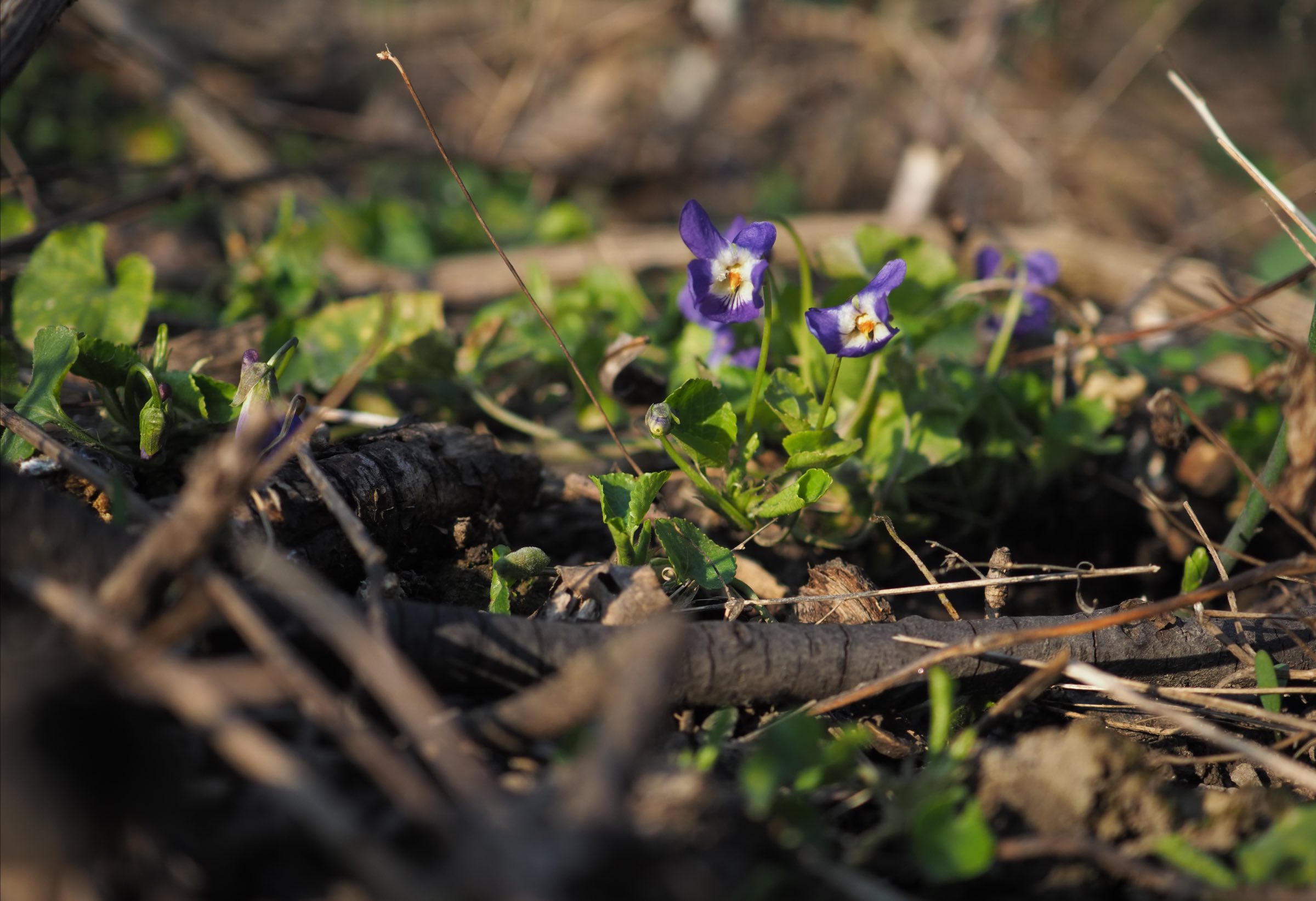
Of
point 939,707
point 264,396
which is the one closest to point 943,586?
point 939,707

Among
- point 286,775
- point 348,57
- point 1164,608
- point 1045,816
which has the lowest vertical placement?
point 1045,816

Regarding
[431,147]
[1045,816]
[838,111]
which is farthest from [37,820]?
[838,111]

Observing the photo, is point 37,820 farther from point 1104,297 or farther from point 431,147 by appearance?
point 431,147

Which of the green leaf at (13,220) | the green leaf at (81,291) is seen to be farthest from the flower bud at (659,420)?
the green leaf at (13,220)

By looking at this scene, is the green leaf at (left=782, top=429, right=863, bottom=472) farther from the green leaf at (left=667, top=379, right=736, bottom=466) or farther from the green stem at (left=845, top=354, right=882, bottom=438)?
the green stem at (left=845, top=354, right=882, bottom=438)

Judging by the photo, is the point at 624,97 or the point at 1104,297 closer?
the point at 1104,297

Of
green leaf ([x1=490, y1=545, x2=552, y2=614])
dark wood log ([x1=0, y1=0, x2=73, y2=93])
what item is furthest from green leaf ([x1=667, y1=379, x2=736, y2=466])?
dark wood log ([x1=0, y1=0, x2=73, y2=93])
